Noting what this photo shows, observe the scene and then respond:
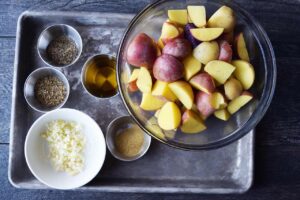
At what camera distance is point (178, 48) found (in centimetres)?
95

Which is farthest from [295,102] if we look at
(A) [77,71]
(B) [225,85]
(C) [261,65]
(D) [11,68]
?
(D) [11,68]

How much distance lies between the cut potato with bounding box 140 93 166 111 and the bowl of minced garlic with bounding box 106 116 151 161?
0.67 feet

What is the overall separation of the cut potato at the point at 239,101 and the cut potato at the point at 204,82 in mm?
74

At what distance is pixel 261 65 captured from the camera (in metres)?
1.08

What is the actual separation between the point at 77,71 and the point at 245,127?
0.50m

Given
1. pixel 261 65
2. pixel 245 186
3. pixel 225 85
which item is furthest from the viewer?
pixel 245 186

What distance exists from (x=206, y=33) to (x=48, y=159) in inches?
22.9

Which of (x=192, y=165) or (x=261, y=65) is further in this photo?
(x=192, y=165)

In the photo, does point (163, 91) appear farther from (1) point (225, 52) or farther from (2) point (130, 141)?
(2) point (130, 141)

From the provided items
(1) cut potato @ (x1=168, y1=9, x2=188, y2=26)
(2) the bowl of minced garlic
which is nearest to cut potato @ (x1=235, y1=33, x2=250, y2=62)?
(1) cut potato @ (x1=168, y1=9, x2=188, y2=26)

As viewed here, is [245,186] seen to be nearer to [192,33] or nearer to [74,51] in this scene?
[192,33]

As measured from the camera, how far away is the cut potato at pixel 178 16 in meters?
1.02

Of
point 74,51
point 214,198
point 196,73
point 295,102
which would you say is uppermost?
point 196,73

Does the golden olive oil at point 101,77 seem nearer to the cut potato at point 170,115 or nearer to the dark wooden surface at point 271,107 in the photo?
the dark wooden surface at point 271,107
